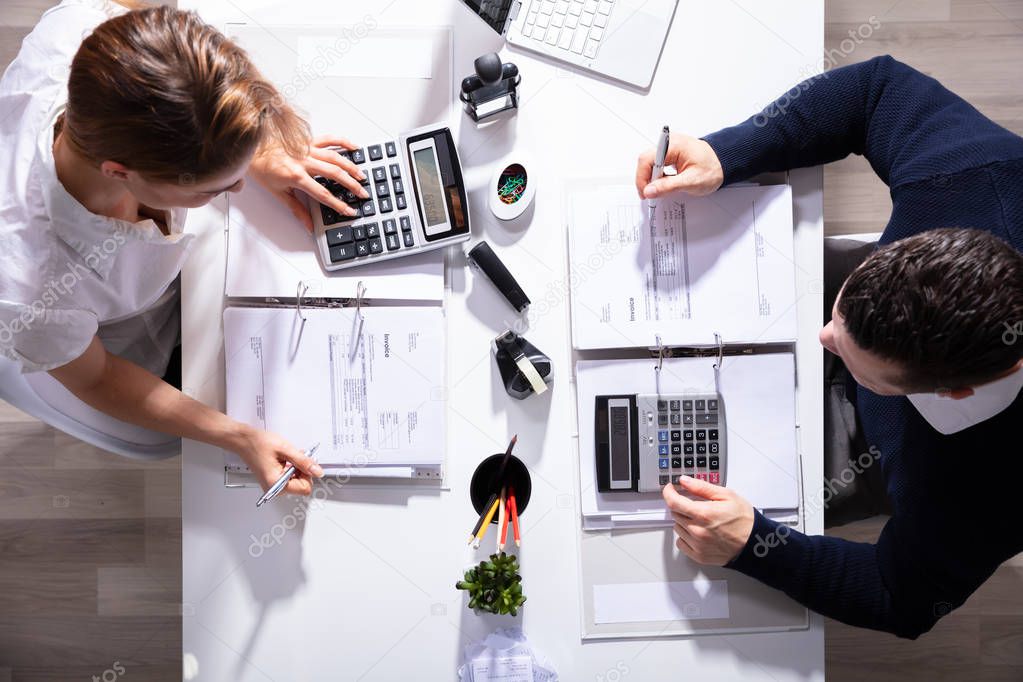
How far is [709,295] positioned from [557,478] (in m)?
0.35

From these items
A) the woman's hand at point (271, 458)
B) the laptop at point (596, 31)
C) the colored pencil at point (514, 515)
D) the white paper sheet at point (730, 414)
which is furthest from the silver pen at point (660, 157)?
the woman's hand at point (271, 458)

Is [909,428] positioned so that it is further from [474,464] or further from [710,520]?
[474,464]

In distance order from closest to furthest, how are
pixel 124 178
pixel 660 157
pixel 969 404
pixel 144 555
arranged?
pixel 124 178 → pixel 969 404 → pixel 660 157 → pixel 144 555

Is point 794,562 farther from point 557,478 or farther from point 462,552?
point 462,552

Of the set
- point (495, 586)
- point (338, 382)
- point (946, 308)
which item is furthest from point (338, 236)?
point (946, 308)

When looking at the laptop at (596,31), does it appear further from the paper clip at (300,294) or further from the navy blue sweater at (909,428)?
the paper clip at (300,294)

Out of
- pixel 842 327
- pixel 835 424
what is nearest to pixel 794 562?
pixel 835 424

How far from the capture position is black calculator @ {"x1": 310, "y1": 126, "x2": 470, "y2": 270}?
3.42ft

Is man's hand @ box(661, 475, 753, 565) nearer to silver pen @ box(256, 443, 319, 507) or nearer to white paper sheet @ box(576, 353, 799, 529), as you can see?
white paper sheet @ box(576, 353, 799, 529)

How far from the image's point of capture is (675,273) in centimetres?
106

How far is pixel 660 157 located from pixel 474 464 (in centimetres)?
51

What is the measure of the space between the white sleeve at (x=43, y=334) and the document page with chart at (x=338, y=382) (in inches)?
A: 7.5

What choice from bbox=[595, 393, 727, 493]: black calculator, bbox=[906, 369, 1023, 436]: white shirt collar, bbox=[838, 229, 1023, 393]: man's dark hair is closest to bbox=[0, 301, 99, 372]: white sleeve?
bbox=[595, 393, 727, 493]: black calculator

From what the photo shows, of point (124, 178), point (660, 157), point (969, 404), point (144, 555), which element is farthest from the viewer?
point (144, 555)
